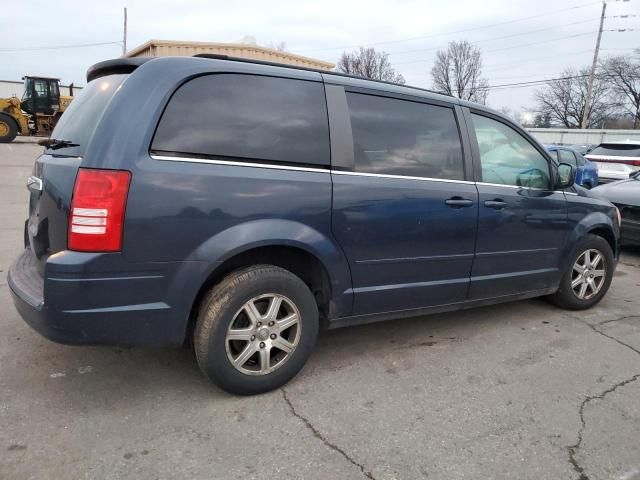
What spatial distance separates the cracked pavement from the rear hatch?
817 mm

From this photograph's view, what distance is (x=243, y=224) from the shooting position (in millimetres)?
2625

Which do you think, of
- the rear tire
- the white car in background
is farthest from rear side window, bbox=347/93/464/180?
the rear tire

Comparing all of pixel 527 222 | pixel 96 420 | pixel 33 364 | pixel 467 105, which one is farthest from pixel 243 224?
pixel 527 222

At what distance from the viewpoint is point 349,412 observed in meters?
2.78

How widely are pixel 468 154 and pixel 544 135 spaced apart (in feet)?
126

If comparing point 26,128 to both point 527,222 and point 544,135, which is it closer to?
point 527,222

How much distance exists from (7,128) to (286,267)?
24235mm

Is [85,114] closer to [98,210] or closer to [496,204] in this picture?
[98,210]

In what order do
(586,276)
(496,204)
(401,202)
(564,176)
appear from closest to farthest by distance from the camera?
(401,202) < (496,204) < (564,176) < (586,276)

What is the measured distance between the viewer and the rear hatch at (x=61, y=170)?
2.47 m

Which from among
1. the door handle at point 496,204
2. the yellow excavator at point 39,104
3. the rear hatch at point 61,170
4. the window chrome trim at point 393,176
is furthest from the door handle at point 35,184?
the yellow excavator at point 39,104

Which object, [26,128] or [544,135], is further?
[544,135]

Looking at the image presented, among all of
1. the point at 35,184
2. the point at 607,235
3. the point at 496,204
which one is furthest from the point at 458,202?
the point at 35,184

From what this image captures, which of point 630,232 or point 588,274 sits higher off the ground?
point 630,232
